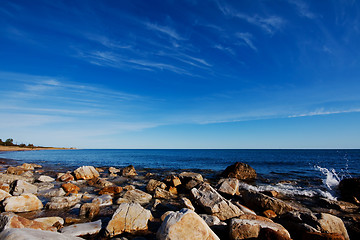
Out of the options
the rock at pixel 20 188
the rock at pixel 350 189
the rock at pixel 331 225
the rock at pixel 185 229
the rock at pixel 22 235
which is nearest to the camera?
the rock at pixel 22 235

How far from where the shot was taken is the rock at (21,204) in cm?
778

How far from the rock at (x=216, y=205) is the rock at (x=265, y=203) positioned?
173cm

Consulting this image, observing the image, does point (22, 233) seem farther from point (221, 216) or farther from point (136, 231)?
point (221, 216)

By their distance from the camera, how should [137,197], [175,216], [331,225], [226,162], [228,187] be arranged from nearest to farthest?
[175,216]
[331,225]
[137,197]
[228,187]
[226,162]

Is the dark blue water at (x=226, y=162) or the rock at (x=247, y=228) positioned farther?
the dark blue water at (x=226, y=162)

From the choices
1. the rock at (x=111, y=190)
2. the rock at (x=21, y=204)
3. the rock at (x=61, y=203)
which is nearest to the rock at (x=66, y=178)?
the rock at (x=111, y=190)

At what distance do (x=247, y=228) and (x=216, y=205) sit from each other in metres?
2.19

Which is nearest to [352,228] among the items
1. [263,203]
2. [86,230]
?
[263,203]

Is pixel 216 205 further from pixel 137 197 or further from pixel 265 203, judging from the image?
pixel 137 197

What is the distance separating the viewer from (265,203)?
888cm

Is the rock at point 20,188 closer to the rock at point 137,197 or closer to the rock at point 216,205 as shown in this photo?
the rock at point 137,197

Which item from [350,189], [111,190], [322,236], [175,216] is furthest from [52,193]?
[350,189]

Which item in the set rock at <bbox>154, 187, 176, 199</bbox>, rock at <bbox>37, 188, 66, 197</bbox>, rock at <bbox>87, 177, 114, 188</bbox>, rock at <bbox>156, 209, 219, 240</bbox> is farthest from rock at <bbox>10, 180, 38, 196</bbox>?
rock at <bbox>156, 209, 219, 240</bbox>

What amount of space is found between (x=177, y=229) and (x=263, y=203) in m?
5.97
